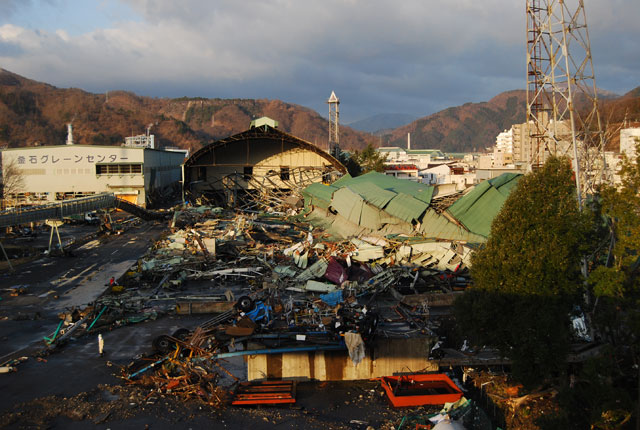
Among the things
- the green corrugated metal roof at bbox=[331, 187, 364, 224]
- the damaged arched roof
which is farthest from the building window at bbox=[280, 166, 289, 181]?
the green corrugated metal roof at bbox=[331, 187, 364, 224]

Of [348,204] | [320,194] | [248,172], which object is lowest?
[348,204]

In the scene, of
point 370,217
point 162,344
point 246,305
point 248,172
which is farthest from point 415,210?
point 248,172

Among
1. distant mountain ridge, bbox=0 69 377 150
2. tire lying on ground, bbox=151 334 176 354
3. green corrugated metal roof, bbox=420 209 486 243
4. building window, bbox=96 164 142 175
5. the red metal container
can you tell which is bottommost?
the red metal container

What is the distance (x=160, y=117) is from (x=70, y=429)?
132 metres

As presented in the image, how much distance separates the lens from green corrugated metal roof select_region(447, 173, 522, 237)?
74.2ft

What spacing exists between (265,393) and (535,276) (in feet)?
22.2

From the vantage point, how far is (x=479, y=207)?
2308 cm

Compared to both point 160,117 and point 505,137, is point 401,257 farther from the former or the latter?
point 160,117

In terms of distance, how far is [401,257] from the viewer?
68.6 ft

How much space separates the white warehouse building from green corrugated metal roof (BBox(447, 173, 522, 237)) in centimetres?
3434

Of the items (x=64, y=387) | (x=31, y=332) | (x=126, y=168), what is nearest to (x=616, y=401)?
(x=64, y=387)

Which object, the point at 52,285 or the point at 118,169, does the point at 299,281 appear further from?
the point at 118,169

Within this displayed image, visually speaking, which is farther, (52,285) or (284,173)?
(284,173)

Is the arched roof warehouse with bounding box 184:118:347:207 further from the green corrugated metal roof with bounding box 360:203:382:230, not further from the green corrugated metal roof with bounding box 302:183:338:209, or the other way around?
the green corrugated metal roof with bounding box 360:203:382:230
